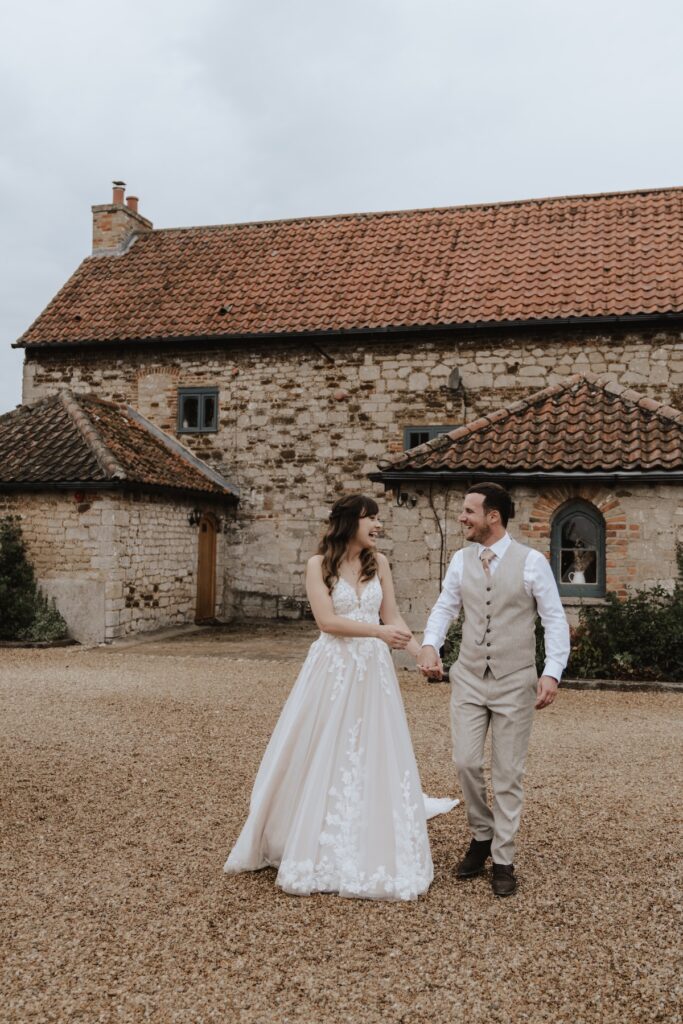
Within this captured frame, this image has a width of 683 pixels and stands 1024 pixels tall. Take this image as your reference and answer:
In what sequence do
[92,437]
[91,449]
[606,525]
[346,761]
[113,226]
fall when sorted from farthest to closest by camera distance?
[113,226] → [92,437] → [91,449] → [606,525] → [346,761]

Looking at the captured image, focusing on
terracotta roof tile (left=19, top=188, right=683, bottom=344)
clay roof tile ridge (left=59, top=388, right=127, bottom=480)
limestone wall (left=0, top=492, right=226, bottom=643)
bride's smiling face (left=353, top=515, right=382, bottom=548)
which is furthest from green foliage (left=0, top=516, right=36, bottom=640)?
bride's smiling face (left=353, top=515, right=382, bottom=548)

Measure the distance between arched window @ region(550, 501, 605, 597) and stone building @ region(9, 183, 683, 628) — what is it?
2.38m

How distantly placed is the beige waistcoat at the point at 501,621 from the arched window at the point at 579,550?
7603 mm

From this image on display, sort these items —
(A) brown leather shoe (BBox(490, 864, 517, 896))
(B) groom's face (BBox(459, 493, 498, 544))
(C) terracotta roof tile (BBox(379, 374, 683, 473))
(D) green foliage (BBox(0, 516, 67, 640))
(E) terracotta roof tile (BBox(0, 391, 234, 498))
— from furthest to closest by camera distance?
1. (E) terracotta roof tile (BBox(0, 391, 234, 498))
2. (D) green foliage (BBox(0, 516, 67, 640))
3. (C) terracotta roof tile (BBox(379, 374, 683, 473))
4. (B) groom's face (BBox(459, 493, 498, 544))
5. (A) brown leather shoe (BBox(490, 864, 517, 896))

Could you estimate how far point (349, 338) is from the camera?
1716 centimetres

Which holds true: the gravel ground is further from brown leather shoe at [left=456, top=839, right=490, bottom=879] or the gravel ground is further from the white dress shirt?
the white dress shirt

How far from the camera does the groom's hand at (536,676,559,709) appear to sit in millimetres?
4254

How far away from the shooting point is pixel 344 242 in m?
19.6

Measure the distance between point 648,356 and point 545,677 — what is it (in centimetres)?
1252

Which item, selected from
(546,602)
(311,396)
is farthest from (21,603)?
(546,602)

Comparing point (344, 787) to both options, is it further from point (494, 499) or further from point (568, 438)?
point (568, 438)

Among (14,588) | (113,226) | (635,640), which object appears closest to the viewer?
(635,640)

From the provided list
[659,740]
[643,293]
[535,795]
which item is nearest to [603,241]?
[643,293]

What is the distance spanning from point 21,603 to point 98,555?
1.42 meters
